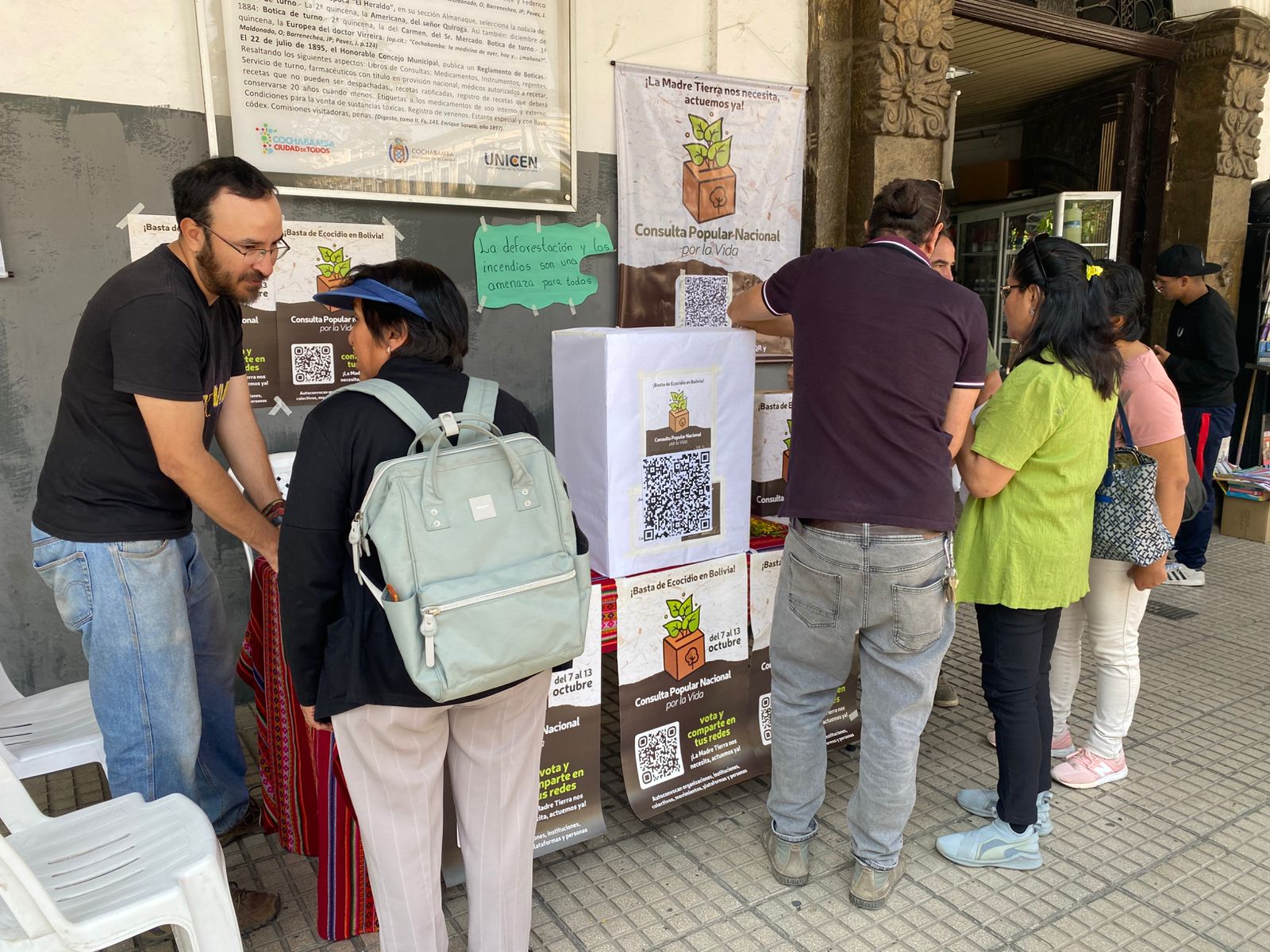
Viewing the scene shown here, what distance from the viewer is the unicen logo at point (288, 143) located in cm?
296

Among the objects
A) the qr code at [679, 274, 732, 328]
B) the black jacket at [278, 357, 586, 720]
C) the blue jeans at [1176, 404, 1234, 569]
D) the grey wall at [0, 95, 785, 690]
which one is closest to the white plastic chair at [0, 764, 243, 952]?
the black jacket at [278, 357, 586, 720]

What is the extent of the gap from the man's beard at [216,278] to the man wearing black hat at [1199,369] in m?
4.75

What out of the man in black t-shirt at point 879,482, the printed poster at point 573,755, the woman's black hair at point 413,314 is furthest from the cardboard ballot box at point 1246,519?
the woman's black hair at point 413,314

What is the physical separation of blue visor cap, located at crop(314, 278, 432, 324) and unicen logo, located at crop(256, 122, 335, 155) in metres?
1.81

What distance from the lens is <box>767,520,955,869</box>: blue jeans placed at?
1.98 meters

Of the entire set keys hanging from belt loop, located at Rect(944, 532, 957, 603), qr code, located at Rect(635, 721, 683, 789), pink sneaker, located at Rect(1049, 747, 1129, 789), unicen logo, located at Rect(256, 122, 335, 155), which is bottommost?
pink sneaker, located at Rect(1049, 747, 1129, 789)

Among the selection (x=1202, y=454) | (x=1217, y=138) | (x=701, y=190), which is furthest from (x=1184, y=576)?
(x=701, y=190)

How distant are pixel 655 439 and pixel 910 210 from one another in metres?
0.82

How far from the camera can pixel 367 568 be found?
1470mm

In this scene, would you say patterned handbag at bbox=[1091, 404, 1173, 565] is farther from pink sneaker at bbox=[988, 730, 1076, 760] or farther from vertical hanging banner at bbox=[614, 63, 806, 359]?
vertical hanging banner at bbox=[614, 63, 806, 359]

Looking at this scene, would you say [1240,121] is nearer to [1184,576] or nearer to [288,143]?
[1184,576]

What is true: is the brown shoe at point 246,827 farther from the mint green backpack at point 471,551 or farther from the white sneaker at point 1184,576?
the white sneaker at point 1184,576

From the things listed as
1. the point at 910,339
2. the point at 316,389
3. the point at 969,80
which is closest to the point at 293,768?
the point at 316,389

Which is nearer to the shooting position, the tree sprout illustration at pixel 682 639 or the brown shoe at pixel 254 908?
the brown shoe at pixel 254 908
